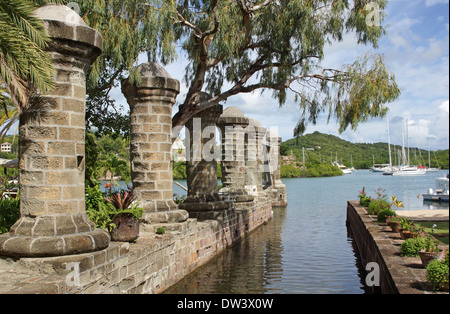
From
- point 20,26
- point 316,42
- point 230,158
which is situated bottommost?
point 230,158

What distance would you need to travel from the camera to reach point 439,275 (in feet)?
18.2

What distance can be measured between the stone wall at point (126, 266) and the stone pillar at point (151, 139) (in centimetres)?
56

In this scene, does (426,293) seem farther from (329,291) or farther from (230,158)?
(230,158)

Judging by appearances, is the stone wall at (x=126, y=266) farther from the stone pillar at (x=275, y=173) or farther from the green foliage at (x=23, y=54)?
the stone pillar at (x=275, y=173)

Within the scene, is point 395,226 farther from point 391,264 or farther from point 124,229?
point 124,229

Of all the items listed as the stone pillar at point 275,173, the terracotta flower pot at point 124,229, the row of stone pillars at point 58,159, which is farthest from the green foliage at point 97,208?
the stone pillar at point 275,173

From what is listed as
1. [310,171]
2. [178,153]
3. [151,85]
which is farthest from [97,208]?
[310,171]

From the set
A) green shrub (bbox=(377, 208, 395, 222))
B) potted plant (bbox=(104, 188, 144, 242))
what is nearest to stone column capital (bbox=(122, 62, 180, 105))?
potted plant (bbox=(104, 188, 144, 242))

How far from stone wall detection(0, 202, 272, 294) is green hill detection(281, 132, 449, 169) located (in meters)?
59.8

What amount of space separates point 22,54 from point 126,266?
3244 millimetres

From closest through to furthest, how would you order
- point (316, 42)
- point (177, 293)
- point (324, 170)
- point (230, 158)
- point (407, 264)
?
point (407, 264), point (177, 293), point (316, 42), point (230, 158), point (324, 170)
